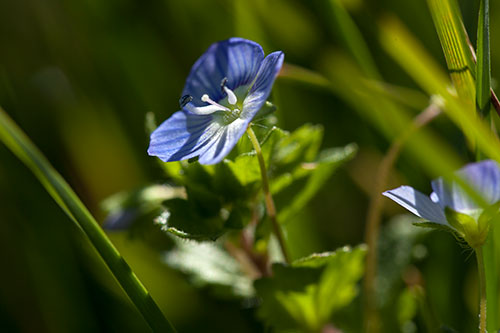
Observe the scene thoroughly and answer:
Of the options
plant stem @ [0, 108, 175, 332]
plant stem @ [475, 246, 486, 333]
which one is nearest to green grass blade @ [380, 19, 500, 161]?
plant stem @ [475, 246, 486, 333]

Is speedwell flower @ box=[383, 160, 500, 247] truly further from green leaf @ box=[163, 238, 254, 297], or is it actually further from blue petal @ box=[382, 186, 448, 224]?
green leaf @ box=[163, 238, 254, 297]

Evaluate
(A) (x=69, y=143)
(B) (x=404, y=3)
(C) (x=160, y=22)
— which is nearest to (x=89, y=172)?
(A) (x=69, y=143)

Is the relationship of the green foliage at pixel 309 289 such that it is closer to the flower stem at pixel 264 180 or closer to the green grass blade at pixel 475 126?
the flower stem at pixel 264 180

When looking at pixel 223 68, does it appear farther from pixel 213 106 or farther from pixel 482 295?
pixel 482 295

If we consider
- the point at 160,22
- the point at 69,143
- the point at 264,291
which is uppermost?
the point at 160,22

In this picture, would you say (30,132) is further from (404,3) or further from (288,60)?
(404,3)

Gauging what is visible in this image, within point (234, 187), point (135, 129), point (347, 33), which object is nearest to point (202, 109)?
point (234, 187)

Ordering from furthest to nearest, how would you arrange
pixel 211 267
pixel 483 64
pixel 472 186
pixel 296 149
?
pixel 211 267, pixel 296 149, pixel 483 64, pixel 472 186
